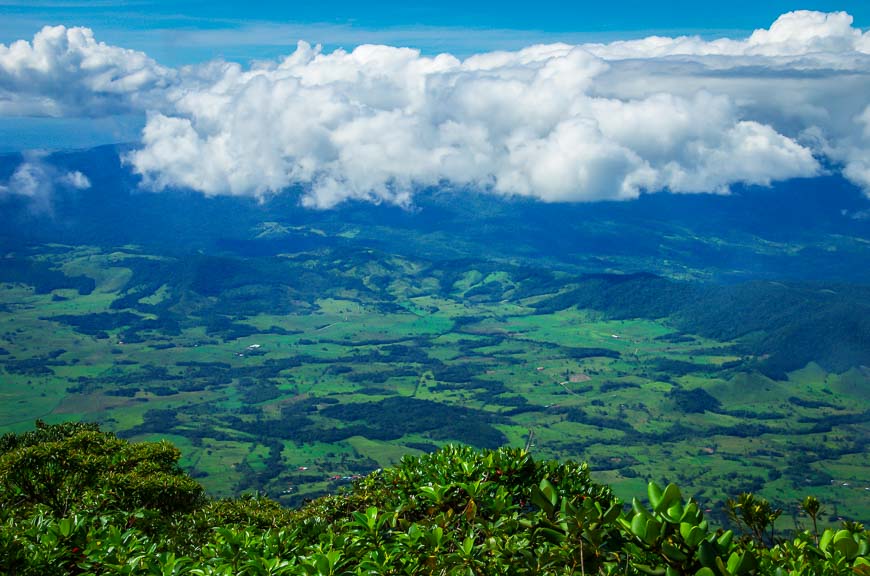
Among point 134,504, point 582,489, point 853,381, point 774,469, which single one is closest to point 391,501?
point 582,489

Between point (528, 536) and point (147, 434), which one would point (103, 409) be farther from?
point (528, 536)

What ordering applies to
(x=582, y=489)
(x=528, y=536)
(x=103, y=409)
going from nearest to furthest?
(x=528, y=536) → (x=582, y=489) → (x=103, y=409)

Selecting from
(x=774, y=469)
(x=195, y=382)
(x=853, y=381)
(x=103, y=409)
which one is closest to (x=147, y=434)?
(x=103, y=409)

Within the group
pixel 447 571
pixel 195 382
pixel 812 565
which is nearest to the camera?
pixel 812 565

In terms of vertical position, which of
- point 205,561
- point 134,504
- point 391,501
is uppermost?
point 205,561

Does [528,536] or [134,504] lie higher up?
[528,536]

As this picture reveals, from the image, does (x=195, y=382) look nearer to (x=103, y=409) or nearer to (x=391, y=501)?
(x=103, y=409)

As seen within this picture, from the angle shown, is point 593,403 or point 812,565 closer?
point 812,565
